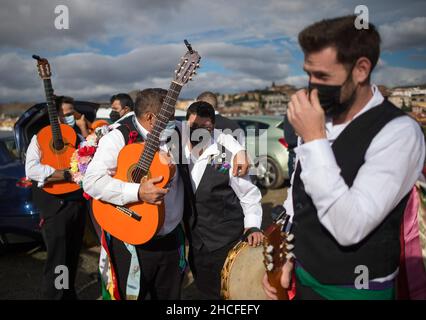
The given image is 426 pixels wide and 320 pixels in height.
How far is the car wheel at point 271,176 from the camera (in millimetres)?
8414

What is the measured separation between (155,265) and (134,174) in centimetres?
70

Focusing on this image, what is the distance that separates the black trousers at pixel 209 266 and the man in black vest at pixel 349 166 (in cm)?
135

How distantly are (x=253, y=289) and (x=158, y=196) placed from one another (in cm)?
83

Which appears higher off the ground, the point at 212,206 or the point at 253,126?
the point at 253,126

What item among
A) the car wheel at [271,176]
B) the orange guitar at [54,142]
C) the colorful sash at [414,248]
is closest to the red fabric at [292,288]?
the colorful sash at [414,248]

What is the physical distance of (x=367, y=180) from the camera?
3.96 feet

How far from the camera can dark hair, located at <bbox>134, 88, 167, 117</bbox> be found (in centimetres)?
253

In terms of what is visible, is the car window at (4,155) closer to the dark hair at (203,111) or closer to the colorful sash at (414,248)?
the dark hair at (203,111)

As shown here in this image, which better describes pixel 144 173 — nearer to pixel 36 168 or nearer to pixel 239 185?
pixel 239 185

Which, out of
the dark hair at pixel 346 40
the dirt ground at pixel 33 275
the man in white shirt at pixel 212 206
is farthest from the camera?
the dirt ground at pixel 33 275

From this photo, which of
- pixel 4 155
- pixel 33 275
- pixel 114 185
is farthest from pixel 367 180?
pixel 4 155

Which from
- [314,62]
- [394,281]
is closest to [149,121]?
[314,62]
